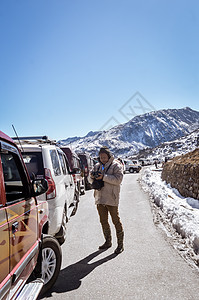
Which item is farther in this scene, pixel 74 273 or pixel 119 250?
pixel 119 250

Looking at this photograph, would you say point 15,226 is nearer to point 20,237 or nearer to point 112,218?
point 20,237

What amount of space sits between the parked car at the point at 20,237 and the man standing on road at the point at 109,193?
1.44 m

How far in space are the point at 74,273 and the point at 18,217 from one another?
2022 millimetres

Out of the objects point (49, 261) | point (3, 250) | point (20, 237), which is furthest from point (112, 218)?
point (3, 250)

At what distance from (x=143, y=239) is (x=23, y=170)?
350 centimetres

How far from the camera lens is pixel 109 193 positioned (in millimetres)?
4480

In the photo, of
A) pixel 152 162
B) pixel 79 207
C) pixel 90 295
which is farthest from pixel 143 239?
pixel 152 162

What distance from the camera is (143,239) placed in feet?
16.5

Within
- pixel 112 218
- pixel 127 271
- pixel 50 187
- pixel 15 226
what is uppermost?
pixel 50 187

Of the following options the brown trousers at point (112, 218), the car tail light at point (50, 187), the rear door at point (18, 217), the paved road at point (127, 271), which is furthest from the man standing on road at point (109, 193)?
the rear door at point (18, 217)

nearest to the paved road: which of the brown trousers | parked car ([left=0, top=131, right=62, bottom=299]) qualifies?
the brown trousers

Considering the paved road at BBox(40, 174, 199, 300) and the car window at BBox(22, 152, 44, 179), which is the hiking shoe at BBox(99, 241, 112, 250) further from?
the car window at BBox(22, 152, 44, 179)

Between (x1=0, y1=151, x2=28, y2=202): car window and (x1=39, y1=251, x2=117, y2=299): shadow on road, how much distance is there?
5.09 feet

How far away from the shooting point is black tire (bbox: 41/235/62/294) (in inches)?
119
